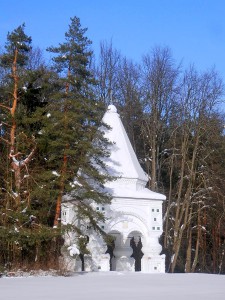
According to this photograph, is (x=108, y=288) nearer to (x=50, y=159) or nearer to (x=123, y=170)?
(x=50, y=159)

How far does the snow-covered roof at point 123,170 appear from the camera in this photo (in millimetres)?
17453

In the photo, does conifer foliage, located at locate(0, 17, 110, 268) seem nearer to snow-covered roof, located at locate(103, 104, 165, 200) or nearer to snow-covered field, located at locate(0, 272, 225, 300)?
snow-covered roof, located at locate(103, 104, 165, 200)

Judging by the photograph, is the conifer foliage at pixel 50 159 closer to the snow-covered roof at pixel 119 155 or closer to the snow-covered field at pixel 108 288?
the snow-covered roof at pixel 119 155

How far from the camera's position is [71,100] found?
650 inches

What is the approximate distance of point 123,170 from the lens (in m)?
17.8

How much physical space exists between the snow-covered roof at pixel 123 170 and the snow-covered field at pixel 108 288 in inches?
122

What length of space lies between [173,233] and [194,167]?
3.37 metres

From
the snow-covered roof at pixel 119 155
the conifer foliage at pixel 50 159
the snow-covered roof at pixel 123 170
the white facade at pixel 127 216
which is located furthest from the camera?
the snow-covered roof at pixel 119 155

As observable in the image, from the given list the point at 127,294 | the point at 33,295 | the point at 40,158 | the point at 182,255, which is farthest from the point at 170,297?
the point at 182,255

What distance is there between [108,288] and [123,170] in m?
6.71

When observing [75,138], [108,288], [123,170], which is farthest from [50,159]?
[108,288]

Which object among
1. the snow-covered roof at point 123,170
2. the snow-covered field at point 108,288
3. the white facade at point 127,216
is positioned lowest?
the snow-covered field at point 108,288

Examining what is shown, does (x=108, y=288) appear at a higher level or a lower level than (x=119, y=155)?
lower

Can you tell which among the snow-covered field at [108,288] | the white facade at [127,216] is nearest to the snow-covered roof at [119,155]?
the white facade at [127,216]
